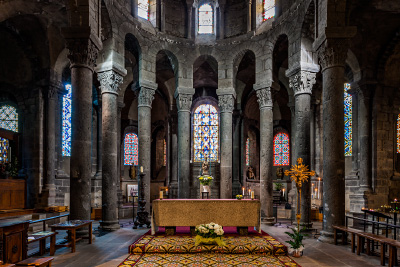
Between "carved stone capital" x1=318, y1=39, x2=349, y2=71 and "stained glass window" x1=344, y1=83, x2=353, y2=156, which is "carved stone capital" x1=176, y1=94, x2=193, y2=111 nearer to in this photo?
"carved stone capital" x1=318, y1=39, x2=349, y2=71

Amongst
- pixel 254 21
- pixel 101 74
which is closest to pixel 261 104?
pixel 254 21

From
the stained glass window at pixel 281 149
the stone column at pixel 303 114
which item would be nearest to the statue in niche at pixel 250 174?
the stained glass window at pixel 281 149

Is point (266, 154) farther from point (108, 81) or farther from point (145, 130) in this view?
point (108, 81)

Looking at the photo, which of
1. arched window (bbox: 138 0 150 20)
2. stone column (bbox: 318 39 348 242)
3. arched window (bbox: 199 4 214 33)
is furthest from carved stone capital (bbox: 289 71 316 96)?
arched window (bbox: 138 0 150 20)

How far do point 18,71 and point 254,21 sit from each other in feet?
39.8

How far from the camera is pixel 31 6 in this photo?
499 inches

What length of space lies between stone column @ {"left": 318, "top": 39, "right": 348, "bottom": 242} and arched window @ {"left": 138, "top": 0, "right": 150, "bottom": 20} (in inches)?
390

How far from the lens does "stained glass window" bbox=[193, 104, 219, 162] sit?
2292cm

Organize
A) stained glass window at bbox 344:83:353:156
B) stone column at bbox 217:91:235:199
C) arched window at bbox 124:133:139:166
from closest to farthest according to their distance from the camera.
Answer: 1. stone column at bbox 217:91:235:199
2. stained glass window at bbox 344:83:353:156
3. arched window at bbox 124:133:139:166

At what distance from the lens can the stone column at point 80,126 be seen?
9539mm

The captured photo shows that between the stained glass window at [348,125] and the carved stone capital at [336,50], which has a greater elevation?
the carved stone capital at [336,50]

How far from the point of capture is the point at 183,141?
16.1 m

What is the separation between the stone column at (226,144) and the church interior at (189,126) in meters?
0.06

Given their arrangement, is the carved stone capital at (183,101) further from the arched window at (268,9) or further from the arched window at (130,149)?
the arched window at (130,149)
